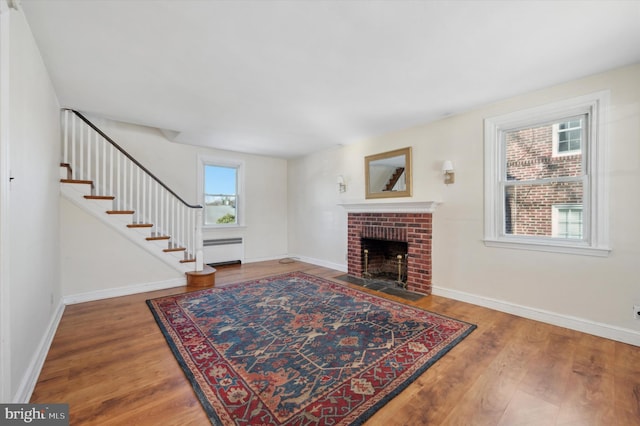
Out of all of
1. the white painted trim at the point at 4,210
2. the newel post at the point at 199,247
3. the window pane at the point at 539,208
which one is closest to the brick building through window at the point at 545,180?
the window pane at the point at 539,208

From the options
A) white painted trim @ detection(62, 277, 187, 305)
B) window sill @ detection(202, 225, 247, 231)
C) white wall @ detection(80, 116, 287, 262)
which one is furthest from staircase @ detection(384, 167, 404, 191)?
white painted trim @ detection(62, 277, 187, 305)

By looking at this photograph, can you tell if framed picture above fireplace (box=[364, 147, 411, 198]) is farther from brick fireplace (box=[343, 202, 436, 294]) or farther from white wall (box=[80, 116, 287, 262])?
white wall (box=[80, 116, 287, 262])

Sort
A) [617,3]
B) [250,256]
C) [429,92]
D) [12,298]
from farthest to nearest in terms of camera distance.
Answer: [250,256], [429,92], [617,3], [12,298]

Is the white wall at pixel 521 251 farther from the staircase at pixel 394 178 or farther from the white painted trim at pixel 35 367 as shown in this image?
the white painted trim at pixel 35 367

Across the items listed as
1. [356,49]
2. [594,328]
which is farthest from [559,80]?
[594,328]

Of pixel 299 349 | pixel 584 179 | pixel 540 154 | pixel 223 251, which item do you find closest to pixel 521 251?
pixel 584 179

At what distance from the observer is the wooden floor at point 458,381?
1.53 m

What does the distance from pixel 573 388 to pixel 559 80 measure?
9.09ft

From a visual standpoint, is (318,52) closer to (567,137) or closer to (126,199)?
(567,137)

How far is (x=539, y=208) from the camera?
2.96 meters

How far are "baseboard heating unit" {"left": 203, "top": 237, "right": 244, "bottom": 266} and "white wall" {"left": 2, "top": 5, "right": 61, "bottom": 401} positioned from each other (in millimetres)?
2736

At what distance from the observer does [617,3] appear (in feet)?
5.54

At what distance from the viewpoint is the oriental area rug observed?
1.60 m

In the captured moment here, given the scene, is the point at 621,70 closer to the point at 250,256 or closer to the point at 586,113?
the point at 586,113
